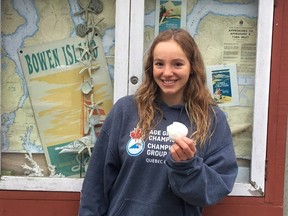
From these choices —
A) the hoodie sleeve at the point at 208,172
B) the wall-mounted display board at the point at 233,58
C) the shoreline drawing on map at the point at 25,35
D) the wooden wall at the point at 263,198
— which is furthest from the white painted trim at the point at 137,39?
the wooden wall at the point at 263,198

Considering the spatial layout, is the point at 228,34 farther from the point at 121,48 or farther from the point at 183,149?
the point at 183,149

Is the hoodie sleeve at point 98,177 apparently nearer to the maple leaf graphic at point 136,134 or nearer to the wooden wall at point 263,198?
the maple leaf graphic at point 136,134

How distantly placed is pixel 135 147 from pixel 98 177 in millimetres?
260

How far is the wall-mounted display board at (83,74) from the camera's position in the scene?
2414 mm

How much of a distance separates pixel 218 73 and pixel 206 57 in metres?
0.11

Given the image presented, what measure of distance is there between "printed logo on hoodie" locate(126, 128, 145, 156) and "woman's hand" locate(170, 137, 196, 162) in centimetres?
27

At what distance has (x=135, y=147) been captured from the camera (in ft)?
6.64

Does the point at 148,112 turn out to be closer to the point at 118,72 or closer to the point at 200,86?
the point at 200,86

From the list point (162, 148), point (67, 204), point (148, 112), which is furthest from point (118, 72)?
point (67, 204)

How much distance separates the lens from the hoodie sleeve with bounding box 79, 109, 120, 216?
6.97ft

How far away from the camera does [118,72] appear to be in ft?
7.80

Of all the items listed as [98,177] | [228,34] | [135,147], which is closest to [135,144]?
[135,147]

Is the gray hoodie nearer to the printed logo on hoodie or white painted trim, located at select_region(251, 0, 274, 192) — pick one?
the printed logo on hoodie

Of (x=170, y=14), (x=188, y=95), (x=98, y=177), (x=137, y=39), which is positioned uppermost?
(x=170, y=14)
